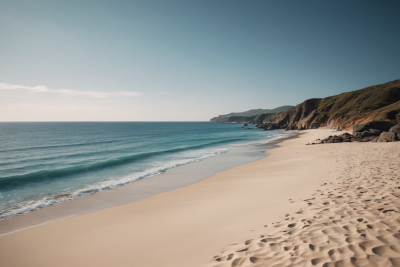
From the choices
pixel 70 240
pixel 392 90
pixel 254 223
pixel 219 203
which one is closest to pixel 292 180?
pixel 219 203

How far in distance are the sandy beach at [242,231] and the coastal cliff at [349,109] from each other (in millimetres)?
39755

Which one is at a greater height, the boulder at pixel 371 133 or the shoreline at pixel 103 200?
the boulder at pixel 371 133

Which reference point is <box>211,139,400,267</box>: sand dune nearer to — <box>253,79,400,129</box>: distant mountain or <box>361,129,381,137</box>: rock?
<box>361,129,381,137</box>: rock

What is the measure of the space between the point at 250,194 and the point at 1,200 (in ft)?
47.4

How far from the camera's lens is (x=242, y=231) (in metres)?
5.42

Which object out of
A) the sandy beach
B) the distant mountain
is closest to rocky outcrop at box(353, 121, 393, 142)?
the distant mountain

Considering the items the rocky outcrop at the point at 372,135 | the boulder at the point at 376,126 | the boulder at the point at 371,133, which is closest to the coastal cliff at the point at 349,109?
the boulder at the point at 376,126

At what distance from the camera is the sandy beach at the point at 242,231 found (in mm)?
3811

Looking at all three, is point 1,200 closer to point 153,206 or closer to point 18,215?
point 18,215

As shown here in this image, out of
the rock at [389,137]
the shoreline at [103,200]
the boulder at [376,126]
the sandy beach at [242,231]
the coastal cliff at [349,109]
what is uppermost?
the coastal cliff at [349,109]

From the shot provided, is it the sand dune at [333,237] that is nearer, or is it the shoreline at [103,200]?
the sand dune at [333,237]

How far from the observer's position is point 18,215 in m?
8.91

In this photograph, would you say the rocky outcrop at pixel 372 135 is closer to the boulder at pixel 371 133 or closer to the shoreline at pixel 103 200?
the boulder at pixel 371 133

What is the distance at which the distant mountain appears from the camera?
40.1 metres
